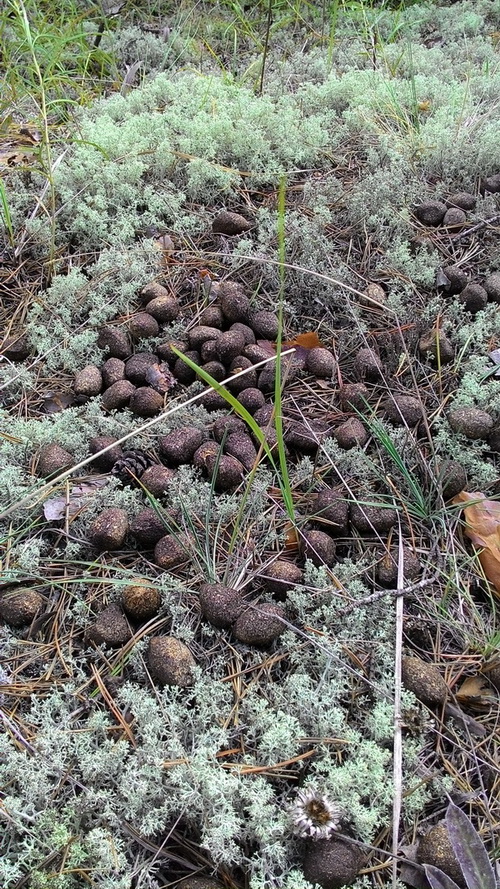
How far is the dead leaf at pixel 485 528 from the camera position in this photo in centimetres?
200

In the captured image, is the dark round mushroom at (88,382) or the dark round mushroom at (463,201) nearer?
the dark round mushroom at (88,382)

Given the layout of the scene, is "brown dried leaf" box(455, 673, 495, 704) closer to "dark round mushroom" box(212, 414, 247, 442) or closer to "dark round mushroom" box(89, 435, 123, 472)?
"dark round mushroom" box(212, 414, 247, 442)

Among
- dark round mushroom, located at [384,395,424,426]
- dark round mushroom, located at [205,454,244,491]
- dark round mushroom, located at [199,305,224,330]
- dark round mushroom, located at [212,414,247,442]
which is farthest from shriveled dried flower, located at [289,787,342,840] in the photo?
dark round mushroom, located at [199,305,224,330]

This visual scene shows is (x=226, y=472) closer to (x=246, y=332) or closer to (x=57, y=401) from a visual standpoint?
(x=246, y=332)

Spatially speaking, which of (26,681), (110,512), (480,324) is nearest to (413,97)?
(480,324)

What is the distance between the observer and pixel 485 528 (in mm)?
2064

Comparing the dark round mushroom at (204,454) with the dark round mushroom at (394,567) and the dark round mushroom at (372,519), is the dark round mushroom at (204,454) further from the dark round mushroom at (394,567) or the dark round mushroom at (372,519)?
the dark round mushroom at (394,567)

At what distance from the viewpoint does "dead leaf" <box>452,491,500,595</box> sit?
200 centimetres

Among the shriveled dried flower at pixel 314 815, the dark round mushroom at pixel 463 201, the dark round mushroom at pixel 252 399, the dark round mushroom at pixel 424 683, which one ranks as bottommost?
the shriveled dried flower at pixel 314 815

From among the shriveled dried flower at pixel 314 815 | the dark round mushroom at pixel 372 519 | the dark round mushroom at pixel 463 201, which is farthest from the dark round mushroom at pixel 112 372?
the dark round mushroom at pixel 463 201

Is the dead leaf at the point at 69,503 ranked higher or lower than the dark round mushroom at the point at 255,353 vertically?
lower

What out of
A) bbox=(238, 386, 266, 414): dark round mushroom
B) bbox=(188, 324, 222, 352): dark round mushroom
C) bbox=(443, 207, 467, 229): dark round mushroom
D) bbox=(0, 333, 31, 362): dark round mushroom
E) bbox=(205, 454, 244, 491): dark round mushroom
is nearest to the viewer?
bbox=(205, 454, 244, 491): dark round mushroom

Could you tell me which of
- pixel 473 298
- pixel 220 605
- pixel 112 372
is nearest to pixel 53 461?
pixel 112 372

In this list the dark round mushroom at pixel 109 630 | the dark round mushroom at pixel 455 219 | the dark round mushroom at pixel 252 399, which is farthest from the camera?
the dark round mushroom at pixel 455 219
